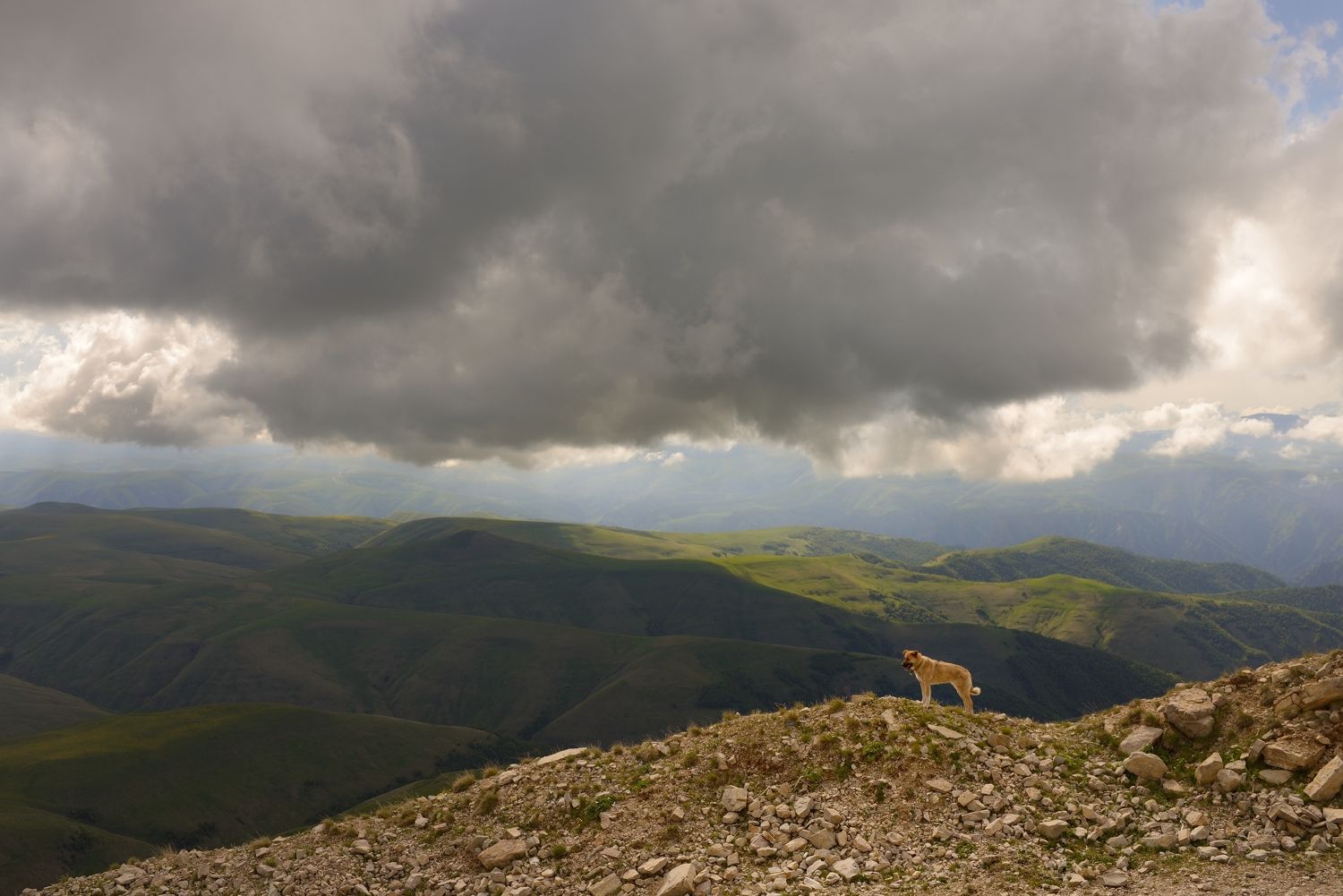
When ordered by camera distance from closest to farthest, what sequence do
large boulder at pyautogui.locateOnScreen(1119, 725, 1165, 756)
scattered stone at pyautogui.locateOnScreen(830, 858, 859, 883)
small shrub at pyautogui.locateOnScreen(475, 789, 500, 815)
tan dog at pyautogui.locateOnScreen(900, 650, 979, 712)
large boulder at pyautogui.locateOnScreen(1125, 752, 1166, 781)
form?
scattered stone at pyautogui.locateOnScreen(830, 858, 859, 883) < large boulder at pyautogui.locateOnScreen(1125, 752, 1166, 781) < large boulder at pyautogui.locateOnScreen(1119, 725, 1165, 756) < small shrub at pyautogui.locateOnScreen(475, 789, 500, 815) < tan dog at pyautogui.locateOnScreen(900, 650, 979, 712)

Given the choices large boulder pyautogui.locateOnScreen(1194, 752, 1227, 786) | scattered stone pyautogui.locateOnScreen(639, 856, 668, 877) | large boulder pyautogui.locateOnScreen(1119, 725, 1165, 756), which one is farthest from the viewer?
large boulder pyautogui.locateOnScreen(1119, 725, 1165, 756)

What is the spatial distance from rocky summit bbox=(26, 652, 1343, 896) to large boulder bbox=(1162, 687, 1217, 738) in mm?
56

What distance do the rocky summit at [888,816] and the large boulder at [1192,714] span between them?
56 millimetres

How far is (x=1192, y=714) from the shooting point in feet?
60.3

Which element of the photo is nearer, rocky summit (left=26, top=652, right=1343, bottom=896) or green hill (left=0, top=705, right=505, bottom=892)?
rocky summit (left=26, top=652, right=1343, bottom=896)

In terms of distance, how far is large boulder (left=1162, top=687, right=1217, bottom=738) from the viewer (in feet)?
59.4

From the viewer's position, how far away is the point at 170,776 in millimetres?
175250

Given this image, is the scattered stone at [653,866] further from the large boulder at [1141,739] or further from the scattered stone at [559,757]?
the large boulder at [1141,739]

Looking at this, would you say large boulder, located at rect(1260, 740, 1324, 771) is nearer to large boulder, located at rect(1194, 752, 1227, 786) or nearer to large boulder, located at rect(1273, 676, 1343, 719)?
large boulder, located at rect(1194, 752, 1227, 786)

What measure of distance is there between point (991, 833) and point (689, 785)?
8.18m

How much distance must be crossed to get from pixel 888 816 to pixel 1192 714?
8.55 metres

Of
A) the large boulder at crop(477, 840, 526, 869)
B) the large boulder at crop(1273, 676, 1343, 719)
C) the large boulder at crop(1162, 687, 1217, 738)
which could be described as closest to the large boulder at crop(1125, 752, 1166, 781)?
the large boulder at crop(1162, 687, 1217, 738)

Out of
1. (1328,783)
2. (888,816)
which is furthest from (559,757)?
(1328,783)

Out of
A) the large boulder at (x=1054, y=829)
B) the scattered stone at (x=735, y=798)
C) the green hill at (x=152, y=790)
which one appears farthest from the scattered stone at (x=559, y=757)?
the green hill at (x=152, y=790)
